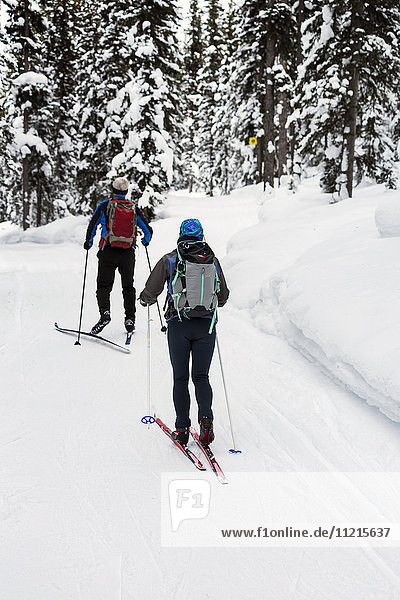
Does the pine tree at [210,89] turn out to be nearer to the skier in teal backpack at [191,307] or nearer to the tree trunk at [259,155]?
the tree trunk at [259,155]

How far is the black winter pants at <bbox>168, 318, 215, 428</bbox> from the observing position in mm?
4223

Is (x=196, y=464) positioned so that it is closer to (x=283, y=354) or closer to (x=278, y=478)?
(x=278, y=478)

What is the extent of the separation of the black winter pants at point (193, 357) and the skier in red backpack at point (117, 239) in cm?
338

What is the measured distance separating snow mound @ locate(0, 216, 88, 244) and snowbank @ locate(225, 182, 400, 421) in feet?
36.5

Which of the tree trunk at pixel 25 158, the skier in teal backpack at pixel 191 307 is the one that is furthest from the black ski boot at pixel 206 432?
the tree trunk at pixel 25 158

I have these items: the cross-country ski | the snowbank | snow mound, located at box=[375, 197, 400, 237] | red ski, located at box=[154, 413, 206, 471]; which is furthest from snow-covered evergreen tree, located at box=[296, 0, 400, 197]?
red ski, located at box=[154, 413, 206, 471]

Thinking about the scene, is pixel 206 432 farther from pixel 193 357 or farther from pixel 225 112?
pixel 225 112

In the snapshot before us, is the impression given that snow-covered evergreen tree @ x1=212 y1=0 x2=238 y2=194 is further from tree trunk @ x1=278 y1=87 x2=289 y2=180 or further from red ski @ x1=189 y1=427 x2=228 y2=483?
red ski @ x1=189 y1=427 x2=228 y2=483

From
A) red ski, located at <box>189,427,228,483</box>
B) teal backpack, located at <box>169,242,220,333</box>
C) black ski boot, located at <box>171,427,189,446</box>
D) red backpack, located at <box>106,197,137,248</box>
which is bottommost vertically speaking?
red ski, located at <box>189,427,228,483</box>

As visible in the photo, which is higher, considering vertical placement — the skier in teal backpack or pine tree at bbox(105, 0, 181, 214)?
pine tree at bbox(105, 0, 181, 214)

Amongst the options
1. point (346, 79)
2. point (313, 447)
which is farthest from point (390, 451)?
point (346, 79)

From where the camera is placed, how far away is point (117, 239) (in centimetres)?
734

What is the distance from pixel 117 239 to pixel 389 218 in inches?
185

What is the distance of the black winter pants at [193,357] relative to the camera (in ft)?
13.9
